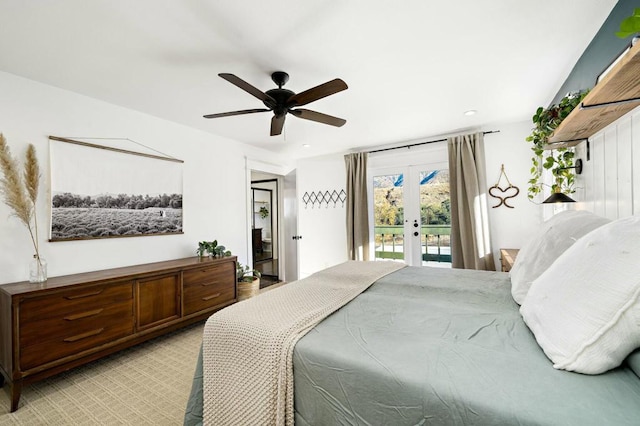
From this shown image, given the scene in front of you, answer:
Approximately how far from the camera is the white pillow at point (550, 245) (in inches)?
54.2

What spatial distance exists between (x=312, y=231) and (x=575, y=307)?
4499mm

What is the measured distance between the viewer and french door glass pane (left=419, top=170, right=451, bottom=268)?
413 centimetres

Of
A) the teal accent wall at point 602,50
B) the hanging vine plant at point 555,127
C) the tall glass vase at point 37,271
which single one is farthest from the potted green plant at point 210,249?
the teal accent wall at point 602,50

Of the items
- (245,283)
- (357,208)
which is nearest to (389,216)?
(357,208)

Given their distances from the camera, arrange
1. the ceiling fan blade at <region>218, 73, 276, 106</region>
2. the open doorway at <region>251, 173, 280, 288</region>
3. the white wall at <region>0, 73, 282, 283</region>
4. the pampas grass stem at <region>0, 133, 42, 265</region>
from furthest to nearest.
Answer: the open doorway at <region>251, 173, 280, 288</region> < the white wall at <region>0, 73, 282, 283</region> < the pampas grass stem at <region>0, 133, 42, 265</region> < the ceiling fan blade at <region>218, 73, 276, 106</region>

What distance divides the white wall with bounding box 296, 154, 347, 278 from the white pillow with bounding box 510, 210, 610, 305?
3431 millimetres

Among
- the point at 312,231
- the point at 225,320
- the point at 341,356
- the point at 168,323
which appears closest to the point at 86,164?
the point at 168,323

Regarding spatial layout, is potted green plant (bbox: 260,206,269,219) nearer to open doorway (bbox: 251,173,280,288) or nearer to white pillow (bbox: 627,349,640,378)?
open doorway (bbox: 251,173,280,288)

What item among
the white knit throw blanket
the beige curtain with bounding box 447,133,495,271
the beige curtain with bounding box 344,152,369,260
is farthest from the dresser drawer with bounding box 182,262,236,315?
the beige curtain with bounding box 447,133,495,271

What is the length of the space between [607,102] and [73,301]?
3629 millimetres

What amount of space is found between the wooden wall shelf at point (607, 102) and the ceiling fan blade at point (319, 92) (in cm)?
123

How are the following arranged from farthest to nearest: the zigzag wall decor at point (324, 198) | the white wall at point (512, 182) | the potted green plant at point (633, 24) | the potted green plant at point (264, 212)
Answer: the potted green plant at point (264, 212), the zigzag wall decor at point (324, 198), the white wall at point (512, 182), the potted green plant at point (633, 24)

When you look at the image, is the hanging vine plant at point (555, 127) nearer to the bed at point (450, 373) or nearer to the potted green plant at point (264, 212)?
the bed at point (450, 373)

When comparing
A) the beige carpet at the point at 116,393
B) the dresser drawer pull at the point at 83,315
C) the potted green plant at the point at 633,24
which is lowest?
the beige carpet at the point at 116,393
